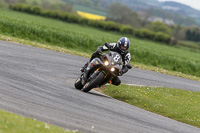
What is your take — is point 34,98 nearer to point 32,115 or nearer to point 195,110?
point 32,115

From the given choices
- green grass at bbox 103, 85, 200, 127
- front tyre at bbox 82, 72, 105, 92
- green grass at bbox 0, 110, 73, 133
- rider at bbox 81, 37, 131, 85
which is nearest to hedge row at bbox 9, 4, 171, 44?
green grass at bbox 103, 85, 200, 127

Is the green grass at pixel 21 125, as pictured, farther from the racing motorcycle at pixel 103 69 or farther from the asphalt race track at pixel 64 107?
the racing motorcycle at pixel 103 69

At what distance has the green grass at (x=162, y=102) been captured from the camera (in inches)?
470

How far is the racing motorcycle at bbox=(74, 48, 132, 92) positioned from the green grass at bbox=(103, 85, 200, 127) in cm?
151

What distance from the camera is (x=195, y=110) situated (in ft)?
42.9

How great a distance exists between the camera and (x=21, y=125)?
643 cm

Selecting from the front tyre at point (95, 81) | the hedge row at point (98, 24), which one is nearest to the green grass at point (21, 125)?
the front tyre at point (95, 81)

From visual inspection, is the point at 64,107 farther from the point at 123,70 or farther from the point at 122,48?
the point at 122,48

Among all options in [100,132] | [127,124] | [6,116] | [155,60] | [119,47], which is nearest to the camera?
[6,116]

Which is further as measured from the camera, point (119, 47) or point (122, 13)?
point (122, 13)

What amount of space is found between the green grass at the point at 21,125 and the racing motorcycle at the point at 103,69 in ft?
15.8

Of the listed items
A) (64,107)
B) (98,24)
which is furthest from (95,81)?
(98,24)

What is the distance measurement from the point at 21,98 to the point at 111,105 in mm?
2895

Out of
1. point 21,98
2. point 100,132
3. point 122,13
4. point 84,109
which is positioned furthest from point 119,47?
→ point 122,13
